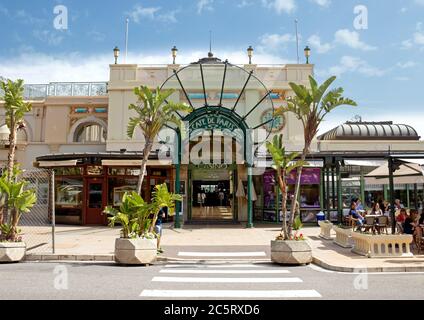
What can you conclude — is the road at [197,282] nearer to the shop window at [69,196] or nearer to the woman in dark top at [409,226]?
the woman in dark top at [409,226]

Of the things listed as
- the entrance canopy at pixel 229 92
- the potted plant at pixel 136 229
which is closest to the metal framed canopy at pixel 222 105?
the entrance canopy at pixel 229 92

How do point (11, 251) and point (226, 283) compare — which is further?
point (11, 251)

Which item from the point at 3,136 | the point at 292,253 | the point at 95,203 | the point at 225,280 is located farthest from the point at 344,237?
the point at 3,136

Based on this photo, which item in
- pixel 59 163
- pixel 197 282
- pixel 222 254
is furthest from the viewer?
pixel 59 163

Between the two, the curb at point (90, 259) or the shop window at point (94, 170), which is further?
the shop window at point (94, 170)

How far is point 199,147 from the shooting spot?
23.8 m

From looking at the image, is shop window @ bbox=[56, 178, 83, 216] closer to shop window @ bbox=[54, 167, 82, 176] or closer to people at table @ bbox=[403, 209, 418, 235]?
shop window @ bbox=[54, 167, 82, 176]

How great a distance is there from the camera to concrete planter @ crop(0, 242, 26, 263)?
10.5 meters

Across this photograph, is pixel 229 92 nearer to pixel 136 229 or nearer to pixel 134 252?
pixel 136 229

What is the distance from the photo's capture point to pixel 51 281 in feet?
26.0

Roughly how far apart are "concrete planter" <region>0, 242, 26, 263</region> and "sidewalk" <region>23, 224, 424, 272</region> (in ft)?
1.26

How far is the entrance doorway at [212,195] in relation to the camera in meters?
22.4

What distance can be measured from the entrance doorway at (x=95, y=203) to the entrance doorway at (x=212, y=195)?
203 inches

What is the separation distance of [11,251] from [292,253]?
7821 millimetres
